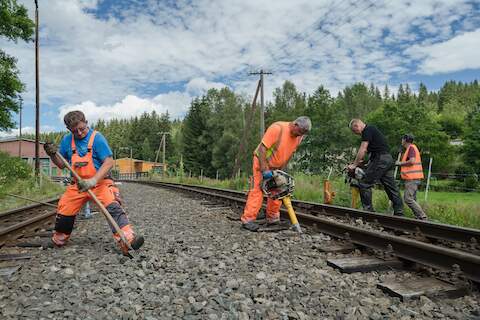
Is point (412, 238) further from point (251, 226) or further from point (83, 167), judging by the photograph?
point (83, 167)

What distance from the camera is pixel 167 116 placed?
373ft

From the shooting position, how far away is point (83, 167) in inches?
177

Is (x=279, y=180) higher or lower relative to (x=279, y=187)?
higher

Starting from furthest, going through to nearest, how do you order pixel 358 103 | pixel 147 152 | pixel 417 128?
pixel 147 152 → pixel 358 103 → pixel 417 128

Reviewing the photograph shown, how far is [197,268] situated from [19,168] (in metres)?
17.2

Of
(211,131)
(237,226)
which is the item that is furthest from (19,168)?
(211,131)

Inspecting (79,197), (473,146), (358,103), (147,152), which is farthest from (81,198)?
(147,152)

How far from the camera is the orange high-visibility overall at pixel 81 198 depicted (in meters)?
4.50

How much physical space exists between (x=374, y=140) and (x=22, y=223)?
20.4ft

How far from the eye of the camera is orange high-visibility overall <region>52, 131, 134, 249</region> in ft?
14.8

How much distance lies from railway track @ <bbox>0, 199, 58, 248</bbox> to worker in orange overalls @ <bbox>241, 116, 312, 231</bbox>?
3227mm

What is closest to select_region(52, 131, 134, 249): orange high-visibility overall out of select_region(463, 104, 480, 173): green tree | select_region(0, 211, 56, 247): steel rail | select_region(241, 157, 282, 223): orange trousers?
select_region(0, 211, 56, 247): steel rail

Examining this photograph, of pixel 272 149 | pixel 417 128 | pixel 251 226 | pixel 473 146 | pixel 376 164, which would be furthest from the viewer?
pixel 417 128

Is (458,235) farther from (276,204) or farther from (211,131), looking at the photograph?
(211,131)
